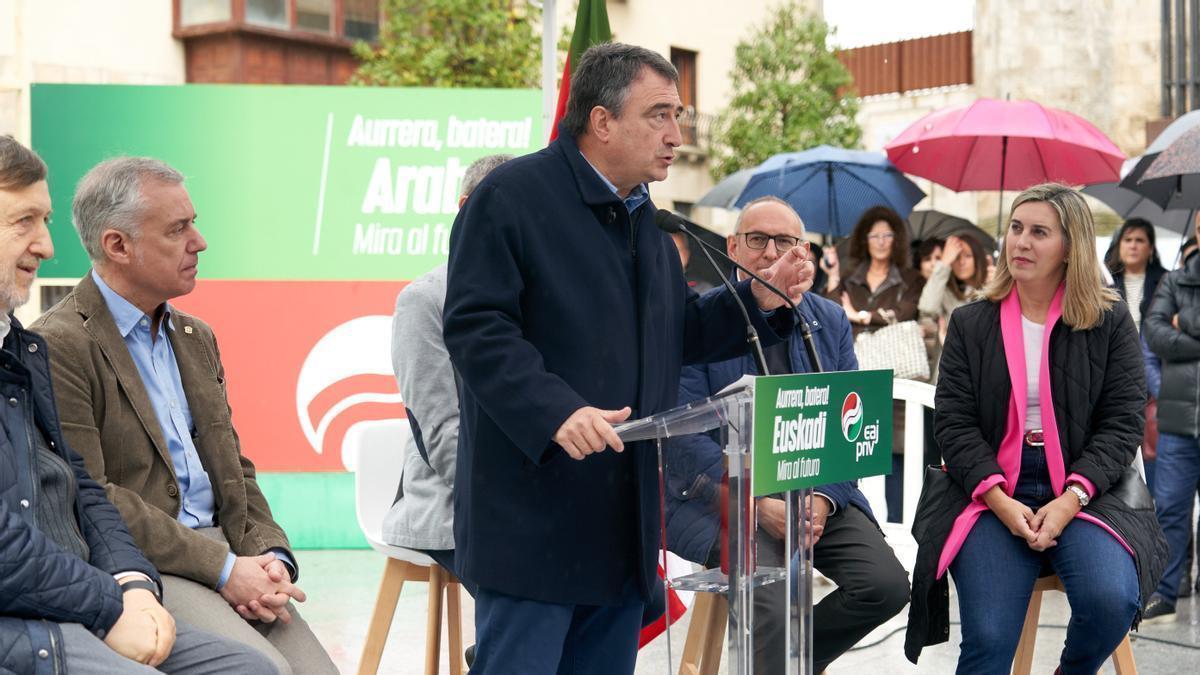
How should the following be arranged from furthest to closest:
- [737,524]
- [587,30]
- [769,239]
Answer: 1. [587,30]
2. [769,239]
3. [737,524]

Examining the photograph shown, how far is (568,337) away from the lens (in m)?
2.62

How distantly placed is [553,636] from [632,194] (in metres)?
0.92

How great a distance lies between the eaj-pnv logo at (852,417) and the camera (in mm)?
2473

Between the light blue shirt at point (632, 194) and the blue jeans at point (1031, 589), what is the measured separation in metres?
1.53

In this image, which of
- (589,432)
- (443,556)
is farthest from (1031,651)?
(589,432)

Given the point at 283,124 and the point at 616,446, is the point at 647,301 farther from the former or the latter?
the point at 283,124

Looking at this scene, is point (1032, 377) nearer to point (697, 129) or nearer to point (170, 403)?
point (170, 403)

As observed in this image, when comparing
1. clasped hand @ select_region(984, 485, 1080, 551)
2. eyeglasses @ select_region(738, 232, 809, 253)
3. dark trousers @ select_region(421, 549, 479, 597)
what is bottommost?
dark trousers @ select_region(421, 549, 479, 597)

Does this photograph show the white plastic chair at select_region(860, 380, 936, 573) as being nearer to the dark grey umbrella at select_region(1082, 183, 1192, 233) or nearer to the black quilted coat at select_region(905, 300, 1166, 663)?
the black quilted coat at select_region(905, 300, 1166, 663)

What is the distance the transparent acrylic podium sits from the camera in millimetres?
2365

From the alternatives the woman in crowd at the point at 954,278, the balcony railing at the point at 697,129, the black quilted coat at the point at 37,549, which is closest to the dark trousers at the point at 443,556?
the black quilted coat at the point at 37,549

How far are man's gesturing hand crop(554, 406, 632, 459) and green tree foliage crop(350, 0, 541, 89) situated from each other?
1534cm

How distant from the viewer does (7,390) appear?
2406 millimetres

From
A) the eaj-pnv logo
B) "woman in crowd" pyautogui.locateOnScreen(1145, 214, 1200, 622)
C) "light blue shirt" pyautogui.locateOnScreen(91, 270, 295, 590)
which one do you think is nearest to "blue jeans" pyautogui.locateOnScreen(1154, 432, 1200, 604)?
"woman in crowd" pyautogui.locateOnScreen(1145, 214, 1200, 622)
